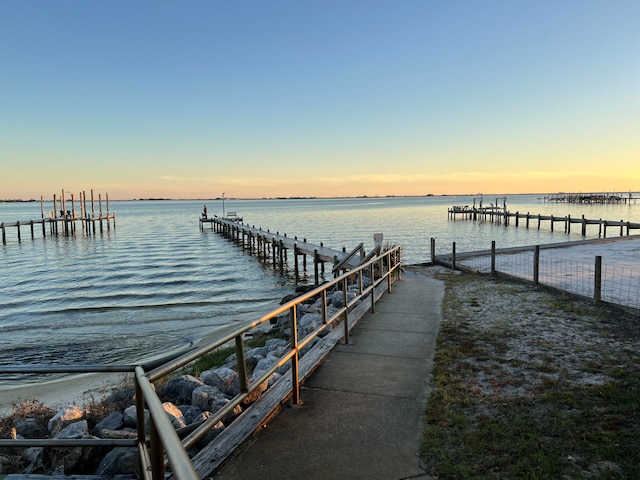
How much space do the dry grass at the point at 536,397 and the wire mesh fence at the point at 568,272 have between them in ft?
6.05

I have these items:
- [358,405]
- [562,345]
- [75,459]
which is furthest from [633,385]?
[75,459]

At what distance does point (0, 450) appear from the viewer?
221 inches

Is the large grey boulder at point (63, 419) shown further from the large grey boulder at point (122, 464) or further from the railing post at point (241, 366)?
the railing post at point (241, 366)

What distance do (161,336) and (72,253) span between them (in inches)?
1086

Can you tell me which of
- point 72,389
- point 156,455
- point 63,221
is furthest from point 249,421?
point 63,221

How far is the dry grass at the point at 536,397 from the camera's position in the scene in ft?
12.1

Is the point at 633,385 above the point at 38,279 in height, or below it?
above

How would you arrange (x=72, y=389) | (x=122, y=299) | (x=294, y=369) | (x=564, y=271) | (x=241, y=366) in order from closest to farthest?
(x=241, y=366) → (x=294, y=369) → (x=72, y=389) → (x=564, y=271) → (x=122, y=299)

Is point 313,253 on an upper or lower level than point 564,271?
lower

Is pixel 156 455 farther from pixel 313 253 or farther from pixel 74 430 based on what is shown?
pixel 313 253

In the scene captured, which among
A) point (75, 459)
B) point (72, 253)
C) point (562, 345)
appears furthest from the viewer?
point (72, 253)

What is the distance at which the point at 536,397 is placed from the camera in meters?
5.01

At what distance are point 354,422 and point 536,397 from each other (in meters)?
2.19

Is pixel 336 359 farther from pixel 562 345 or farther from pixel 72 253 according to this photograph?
pixel 72 253
